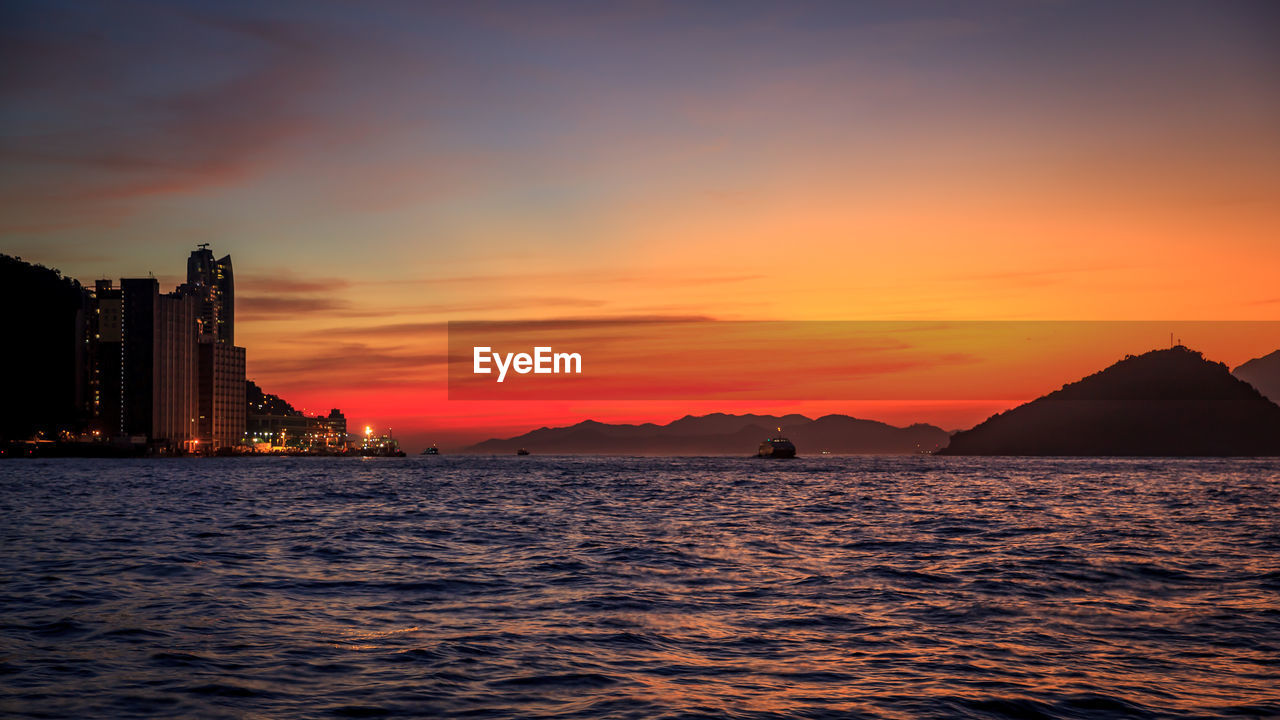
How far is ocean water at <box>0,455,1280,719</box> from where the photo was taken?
52.9ft

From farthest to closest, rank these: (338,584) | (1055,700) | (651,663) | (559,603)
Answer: (338,584) < (559,603) < (651,663) < (1055,700)

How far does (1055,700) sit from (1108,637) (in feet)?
21.9

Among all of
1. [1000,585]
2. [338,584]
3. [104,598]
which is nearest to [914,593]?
[1000,585]

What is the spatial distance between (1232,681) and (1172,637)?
172 inches

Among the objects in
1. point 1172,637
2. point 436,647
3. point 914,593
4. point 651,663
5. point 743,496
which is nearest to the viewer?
point 651,663

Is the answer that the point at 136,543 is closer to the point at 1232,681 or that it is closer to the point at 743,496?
the point at 1232,681

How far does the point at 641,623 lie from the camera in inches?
915

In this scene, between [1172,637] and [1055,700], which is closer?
[1055,700]

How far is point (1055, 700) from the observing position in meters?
16.0

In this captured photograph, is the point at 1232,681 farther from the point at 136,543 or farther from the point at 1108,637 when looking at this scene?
the point at 136,543

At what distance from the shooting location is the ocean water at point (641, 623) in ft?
52.9

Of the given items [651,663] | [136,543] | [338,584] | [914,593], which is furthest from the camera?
[136,543]

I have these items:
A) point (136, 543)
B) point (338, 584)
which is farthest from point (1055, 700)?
point (136, 543)

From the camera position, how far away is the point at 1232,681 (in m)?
17.4
